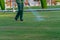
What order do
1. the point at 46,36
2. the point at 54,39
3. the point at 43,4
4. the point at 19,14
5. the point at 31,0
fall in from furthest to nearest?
the point at 31,0 → the point at 43,4 → the point at 19,14 → the point at 46,36 → the point at 54,39

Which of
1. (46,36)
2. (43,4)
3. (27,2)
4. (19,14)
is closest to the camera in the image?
(46,36)

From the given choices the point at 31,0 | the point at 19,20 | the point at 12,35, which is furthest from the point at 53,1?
the point at 12,35

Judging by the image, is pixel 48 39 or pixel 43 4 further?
pixel 43 4

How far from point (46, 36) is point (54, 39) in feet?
2.47

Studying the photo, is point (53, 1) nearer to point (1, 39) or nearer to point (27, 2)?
point (27, 2)

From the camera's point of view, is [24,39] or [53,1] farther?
[53,1]

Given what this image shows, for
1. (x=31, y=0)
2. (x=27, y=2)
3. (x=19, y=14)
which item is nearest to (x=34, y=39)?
(x=19, y=14)

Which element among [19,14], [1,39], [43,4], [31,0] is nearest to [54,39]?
[1,39]

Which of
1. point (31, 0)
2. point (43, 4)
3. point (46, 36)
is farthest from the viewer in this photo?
point (31, 0)

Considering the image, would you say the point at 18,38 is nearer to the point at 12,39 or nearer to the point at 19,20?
the point at 12,39

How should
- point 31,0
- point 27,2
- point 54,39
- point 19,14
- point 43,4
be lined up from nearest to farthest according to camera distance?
1. point 54,39
2. point 19,14
3. point 43,4
4. point 27,2
5. point 31,0

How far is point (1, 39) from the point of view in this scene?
29.9ft

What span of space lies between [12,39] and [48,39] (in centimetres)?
105

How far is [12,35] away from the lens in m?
9.95
